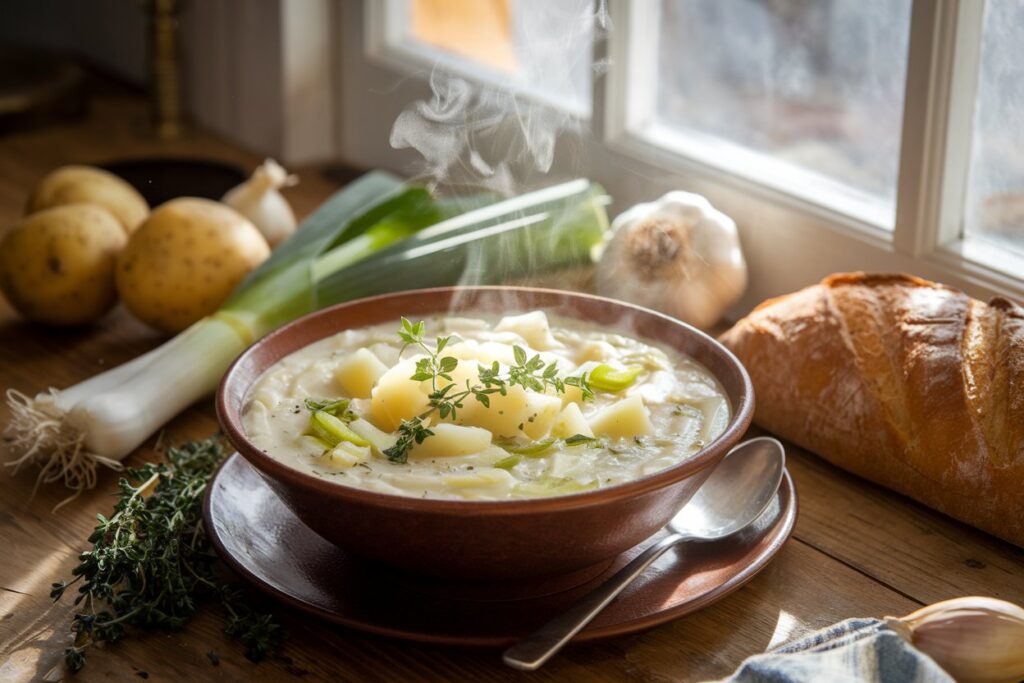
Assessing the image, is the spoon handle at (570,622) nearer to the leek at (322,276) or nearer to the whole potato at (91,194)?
the leek at (322,276)

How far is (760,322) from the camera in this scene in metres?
1.68

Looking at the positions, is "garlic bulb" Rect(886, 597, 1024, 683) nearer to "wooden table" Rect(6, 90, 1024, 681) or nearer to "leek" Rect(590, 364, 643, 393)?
"wooden table" Rect(6, 90, 1024, 681)

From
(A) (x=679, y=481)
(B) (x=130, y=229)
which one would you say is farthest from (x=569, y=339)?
(B) (x=130, y=229)

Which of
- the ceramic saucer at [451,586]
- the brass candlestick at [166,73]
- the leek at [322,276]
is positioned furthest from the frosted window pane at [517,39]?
the ceramic saucer at [451,586]

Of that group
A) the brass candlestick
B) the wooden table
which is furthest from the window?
the brass candlestick

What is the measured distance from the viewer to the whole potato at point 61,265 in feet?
6.30

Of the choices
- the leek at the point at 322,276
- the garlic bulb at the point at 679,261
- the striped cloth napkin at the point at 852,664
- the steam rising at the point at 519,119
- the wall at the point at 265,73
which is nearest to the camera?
the striped cloth napkin at the point at 852,664

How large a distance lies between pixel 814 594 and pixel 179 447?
842mm

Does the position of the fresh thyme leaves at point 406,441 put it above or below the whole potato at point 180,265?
above

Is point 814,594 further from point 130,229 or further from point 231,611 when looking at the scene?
point 130,229

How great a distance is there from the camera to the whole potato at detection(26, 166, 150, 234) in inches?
83.4

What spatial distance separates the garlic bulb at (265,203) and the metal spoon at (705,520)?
1.08 metres

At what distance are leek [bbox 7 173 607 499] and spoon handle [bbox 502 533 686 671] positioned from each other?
70 centimetres

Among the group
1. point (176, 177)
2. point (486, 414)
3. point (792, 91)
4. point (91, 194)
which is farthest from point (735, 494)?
point (176, 177)
